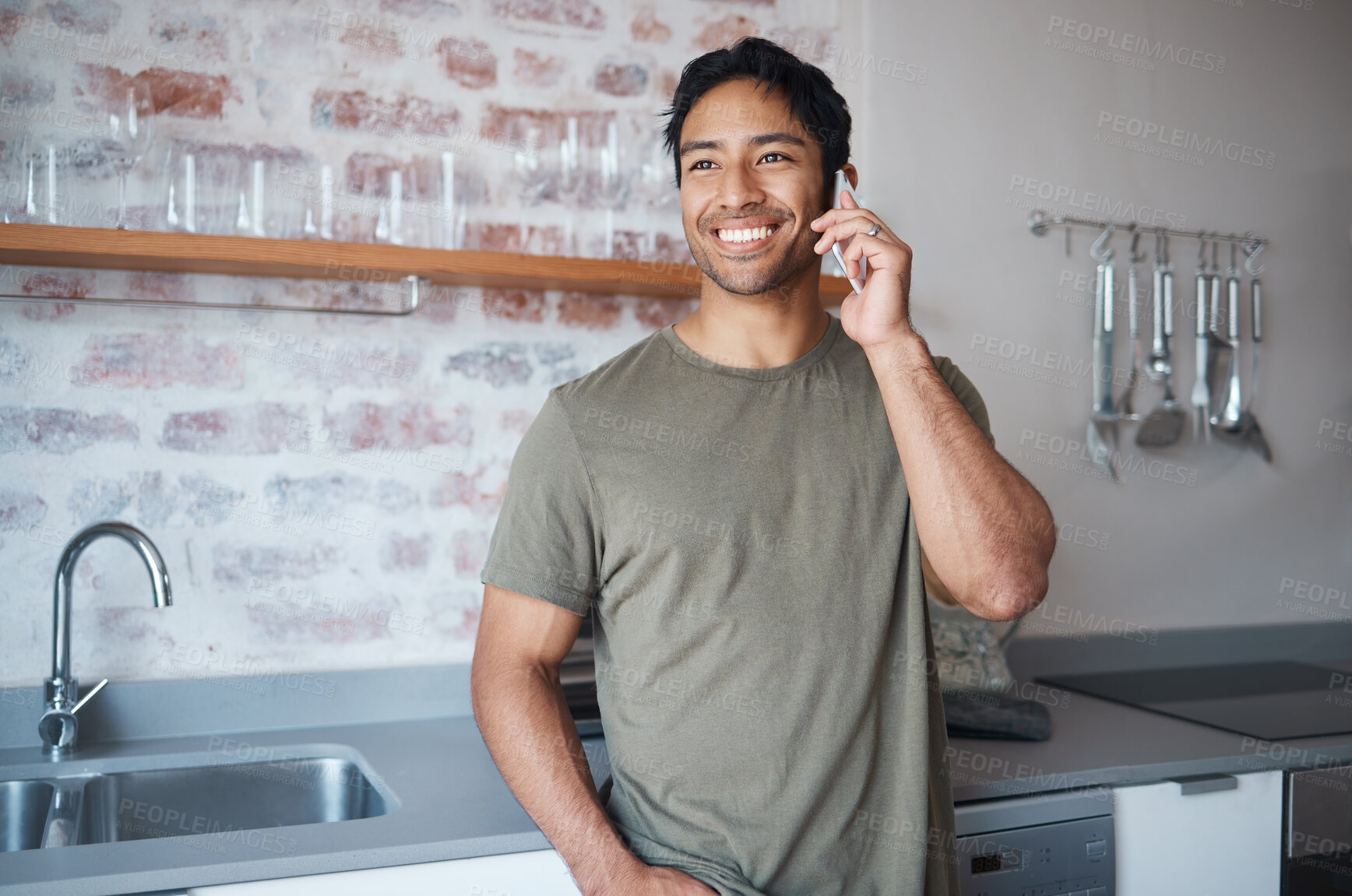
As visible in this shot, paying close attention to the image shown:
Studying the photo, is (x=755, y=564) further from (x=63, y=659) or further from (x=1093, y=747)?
(x=63, y=659)

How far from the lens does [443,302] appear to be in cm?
183

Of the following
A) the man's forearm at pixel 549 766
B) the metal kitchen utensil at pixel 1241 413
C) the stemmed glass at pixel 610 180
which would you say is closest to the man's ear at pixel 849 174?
the stemmed glass at pixel 610 180

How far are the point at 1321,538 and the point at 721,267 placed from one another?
75.1 inches

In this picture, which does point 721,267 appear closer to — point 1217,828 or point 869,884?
point 869,884

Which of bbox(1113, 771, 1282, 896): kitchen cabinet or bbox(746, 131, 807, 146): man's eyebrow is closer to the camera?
bbox(746, 131, 807, 146): man's eyebrow

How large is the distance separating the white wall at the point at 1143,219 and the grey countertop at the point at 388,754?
56 cm

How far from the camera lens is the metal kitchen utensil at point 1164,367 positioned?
222 centimetres

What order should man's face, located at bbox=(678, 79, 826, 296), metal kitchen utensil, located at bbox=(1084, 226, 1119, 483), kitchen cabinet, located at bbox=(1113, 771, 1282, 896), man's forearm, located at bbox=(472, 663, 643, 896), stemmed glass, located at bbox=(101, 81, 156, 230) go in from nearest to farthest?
man's forearm, located at bbox=(472, 663, 643, 896) → man's face, located at bbox=(678, 79, 826, 296) → kitchen cabinet, located at bbox=(1113, 771, 1282, 896) → stemmed glass, located at bbox=(101, 81, 156, 230) → metal kitchen utensil, located at bbox=(1084, 226, 1119, 483)

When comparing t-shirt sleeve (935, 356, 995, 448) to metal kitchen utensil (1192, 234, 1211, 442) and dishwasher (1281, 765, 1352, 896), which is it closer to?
dishwasher (1281, 765, 1352, 896)

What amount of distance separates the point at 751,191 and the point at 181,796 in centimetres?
124

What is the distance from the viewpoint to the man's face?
123cm

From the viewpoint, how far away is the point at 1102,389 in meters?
2.22

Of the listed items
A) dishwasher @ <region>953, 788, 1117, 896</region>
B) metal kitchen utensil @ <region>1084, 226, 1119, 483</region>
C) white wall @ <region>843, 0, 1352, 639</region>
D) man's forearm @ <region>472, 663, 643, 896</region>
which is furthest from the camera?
metal kitchen utensil @ <region>1084, 226, 1119, 483</region>

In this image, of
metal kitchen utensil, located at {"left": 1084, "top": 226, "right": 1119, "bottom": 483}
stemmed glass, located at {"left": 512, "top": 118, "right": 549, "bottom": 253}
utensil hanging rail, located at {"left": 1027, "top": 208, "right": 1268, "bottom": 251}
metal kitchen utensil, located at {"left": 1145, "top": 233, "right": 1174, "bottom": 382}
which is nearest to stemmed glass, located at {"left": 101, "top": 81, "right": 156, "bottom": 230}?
stemmed glass, located at {"left": 512, "top": 118, "right": 549, "bottom": 253}
